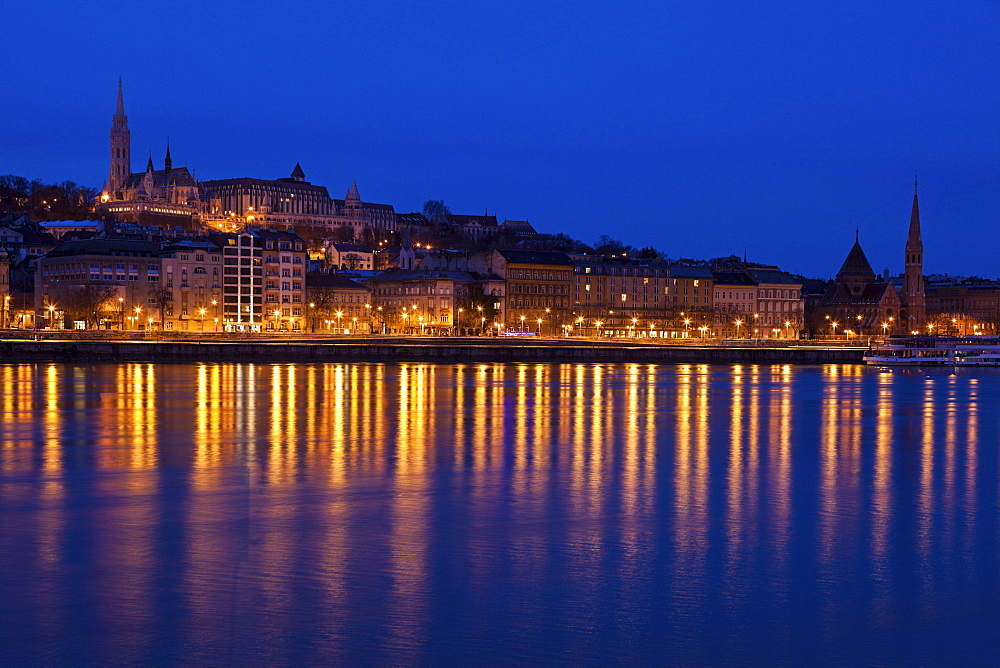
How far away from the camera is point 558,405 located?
32031 mm

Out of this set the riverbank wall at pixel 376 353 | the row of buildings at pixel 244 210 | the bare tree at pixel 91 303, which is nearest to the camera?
the riverbank wall at pixel 376 353

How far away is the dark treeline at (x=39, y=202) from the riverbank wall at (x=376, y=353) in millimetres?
98169

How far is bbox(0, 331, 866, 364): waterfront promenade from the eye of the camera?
57.2 meters

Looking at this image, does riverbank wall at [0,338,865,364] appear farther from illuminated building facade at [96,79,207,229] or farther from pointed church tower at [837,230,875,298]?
illuminated building facade at [96,79,207,229]

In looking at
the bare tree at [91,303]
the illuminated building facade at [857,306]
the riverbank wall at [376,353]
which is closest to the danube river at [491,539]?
the riverbank wall at [376,353]

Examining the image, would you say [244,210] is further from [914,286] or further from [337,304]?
[914,286]

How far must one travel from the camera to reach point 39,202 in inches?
6393

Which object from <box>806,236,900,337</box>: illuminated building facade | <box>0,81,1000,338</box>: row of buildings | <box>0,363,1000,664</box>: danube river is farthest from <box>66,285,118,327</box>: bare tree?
<box>806,236,900,337</box>: illuminated building facade

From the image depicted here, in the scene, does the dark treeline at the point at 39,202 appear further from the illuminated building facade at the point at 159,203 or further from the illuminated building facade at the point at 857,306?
the illuminated building facade at the point at 857,306

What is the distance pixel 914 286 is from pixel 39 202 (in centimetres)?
12140

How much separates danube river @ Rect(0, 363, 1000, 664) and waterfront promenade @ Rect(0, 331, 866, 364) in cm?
3230

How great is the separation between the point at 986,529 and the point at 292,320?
9157 cm

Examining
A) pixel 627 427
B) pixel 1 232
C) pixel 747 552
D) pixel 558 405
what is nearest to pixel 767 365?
pixel 558 405

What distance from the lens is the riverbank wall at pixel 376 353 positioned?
57.0 m
